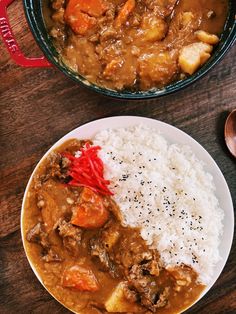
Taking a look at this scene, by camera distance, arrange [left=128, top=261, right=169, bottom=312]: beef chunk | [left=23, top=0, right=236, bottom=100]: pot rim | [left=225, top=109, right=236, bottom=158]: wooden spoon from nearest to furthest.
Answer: [left=23, top=0, right=236, bottom=100]: pot rim → [left=128, top=261, right=169, bottom=312]: beef chunk → [left=225, top=109, right=236, bottom=158]: wooden spoon

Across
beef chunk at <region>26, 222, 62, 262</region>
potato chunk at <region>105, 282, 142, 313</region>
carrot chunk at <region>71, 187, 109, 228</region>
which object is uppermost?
carrot chunk at <region>71, 187, 109, 228</region>

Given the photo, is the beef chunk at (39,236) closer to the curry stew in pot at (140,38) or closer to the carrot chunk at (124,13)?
the curry stew in pot at (140,38)

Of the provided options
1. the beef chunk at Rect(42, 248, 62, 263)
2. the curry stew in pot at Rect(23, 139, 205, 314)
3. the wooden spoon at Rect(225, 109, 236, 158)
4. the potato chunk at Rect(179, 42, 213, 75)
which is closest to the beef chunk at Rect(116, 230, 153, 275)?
the curry stew in pot at Rect(23, 139, 205, 314)

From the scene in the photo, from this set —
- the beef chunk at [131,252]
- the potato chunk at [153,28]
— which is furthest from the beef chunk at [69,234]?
the potato chunk at [153,28]

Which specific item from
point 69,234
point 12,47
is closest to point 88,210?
point 69,234

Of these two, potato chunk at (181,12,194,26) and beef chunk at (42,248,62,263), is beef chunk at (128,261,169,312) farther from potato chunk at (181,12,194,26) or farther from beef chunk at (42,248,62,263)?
potato chunk at (181,12,194,26)

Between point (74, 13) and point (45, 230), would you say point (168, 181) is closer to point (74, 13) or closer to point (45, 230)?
point (45, 230)
